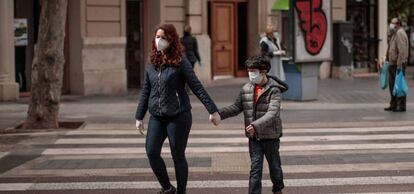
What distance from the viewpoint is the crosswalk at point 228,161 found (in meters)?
9.04

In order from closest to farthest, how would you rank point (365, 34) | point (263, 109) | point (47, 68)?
point (263, 109) < point (47, 68) < point (365, 34)

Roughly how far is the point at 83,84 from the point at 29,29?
1.99m

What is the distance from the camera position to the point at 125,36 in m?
21.6

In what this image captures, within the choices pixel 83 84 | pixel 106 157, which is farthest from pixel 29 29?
pixel 106 157

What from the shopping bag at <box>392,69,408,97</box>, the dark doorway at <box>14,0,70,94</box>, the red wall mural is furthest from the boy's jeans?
the dark doorway at <box>14,0,70,94</box>

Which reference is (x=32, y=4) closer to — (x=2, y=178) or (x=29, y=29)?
(x=29, y=29)

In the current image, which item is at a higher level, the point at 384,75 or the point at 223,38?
the point at 223,38

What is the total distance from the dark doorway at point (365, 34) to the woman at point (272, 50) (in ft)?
36.3

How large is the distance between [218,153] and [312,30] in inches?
323

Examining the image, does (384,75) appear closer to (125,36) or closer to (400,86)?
(400,86)

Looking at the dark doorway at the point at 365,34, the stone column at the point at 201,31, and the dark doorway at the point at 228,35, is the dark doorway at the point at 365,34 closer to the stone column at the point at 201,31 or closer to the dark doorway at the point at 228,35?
the dark doorway at the point at 228,35

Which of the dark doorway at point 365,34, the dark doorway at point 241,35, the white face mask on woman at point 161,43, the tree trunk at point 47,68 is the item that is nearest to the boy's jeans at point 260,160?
the white face mask on woman at point 161,43

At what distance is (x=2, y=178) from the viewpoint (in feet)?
31.3

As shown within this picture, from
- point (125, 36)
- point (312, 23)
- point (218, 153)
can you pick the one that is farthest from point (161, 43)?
point (125, 36)
